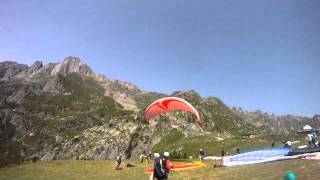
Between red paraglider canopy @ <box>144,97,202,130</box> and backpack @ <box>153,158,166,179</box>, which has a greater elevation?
red paraglider canopy @ <box>144,97,202,130</box>

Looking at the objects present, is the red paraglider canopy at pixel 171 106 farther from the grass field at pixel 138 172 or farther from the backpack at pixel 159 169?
the backpack at pixel 159 169

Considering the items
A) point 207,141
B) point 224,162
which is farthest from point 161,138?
point 224,162

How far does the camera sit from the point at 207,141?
133375 mm

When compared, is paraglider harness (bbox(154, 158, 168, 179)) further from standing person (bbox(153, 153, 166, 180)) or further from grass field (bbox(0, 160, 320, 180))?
grass field (bbox(0, 160, 320, 180))

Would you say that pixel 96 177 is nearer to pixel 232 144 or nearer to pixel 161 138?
pixel 232 144

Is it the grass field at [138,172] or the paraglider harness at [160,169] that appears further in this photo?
the grass field at [138,172]

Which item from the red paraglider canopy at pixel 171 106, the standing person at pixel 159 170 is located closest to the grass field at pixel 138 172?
the red paraglider canopy at pixel 171 106

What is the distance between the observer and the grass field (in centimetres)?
3550

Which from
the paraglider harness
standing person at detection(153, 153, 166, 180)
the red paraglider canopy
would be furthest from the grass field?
standing person at detection(153, 153, 166, 180)

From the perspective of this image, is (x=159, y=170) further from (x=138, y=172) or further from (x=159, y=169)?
(x=138, y=172)

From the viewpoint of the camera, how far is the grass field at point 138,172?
35.5 metres

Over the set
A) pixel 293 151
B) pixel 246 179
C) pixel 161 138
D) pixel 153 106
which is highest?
pixel 161 138

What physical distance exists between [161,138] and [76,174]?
144m

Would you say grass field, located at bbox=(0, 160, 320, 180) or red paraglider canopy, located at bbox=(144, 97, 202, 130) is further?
red paraglider canopy, located at bbox=(144, 97, 202, 130)
